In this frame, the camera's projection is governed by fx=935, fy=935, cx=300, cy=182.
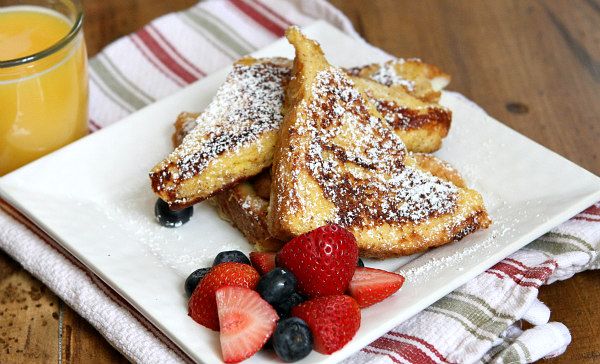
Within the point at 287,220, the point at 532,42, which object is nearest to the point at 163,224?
the point at 287,220

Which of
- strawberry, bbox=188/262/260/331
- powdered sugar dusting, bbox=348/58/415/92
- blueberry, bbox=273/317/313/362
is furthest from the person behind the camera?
powdered sugar dusting, bbox=348/58/415/92

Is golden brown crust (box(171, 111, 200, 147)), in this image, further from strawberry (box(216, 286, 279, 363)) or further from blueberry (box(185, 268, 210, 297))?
strawberry (box(216, 286, 279, 363))

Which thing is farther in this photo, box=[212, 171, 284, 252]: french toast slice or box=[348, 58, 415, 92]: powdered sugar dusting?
box=[348, 58, 415, 92]: powdered sugar dusting

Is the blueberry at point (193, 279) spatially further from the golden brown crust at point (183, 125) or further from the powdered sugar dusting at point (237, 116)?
the golden brown crust at point (183, 125)

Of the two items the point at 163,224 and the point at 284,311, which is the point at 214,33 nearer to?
the point at 163,224

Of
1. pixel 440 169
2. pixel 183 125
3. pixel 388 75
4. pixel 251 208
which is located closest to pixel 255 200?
pixel 251 208

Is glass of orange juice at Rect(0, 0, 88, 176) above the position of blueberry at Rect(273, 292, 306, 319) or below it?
below

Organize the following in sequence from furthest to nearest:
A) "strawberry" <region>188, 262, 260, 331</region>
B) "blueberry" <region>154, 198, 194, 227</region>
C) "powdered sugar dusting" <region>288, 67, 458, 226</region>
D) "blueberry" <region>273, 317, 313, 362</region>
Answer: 1. "blueberry" <region>154, 198, 194, 227</region>
2. "powdered sugar dusting" <region>288, 67, 458, 226</region>
3. "strawberry" <region>188, 262, 260, 331</region>
4. "blueberry" <region>273, 317, 313, 362</region>

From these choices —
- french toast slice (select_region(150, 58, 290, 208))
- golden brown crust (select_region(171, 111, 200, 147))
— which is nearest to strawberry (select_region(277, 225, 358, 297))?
french toast slice (select_region(150, 58, 290, 208))
